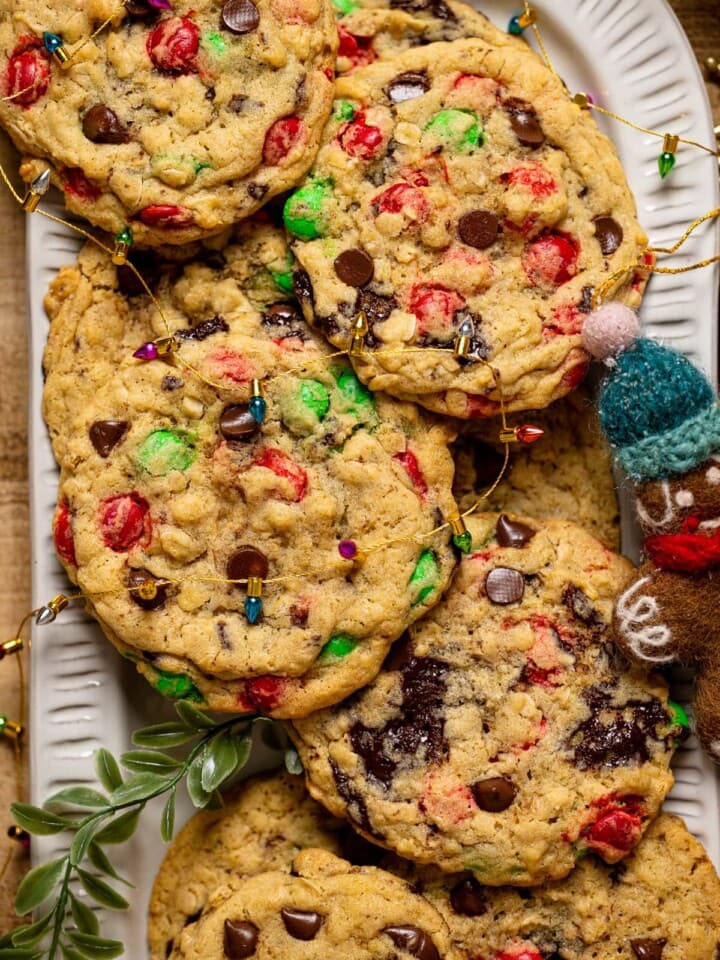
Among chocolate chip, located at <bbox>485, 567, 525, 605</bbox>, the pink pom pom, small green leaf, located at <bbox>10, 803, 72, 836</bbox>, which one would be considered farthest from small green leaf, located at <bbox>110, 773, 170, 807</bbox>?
the pink pom pom

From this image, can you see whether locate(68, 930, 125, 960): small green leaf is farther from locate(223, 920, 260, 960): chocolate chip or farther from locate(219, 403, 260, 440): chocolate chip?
locate(219, 403, 260, 440): chocolate chip

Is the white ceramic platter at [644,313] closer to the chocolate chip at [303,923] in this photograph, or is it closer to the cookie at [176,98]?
the cookie at [176,98]

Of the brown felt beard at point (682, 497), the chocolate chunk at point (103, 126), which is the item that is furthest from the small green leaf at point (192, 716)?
the chocolate chunk at point (103, 126)

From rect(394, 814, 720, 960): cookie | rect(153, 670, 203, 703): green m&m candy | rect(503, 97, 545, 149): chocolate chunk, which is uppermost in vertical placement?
rect(503, 97, 545, 149): chocolate chunk

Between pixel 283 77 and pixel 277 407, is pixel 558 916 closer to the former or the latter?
pixel 277 407

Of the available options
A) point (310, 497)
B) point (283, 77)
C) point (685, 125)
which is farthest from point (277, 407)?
point (685, 125)

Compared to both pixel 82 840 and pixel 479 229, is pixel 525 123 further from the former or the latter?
pixel 82 840
